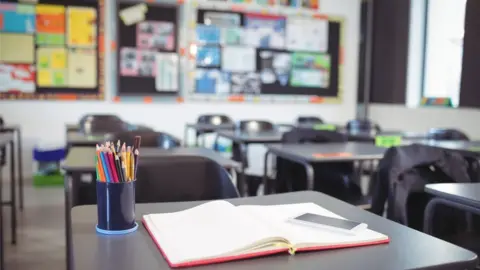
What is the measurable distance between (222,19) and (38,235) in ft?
11.9

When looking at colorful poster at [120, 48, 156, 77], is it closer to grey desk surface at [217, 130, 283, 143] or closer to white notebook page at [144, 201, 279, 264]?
grey desk surface at [217, 130, 283, 143]

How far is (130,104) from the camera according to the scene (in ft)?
19.0

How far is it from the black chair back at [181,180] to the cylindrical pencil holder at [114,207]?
578 millimetres

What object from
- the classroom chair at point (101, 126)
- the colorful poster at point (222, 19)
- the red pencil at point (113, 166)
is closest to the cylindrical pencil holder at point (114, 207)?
the red pencil at point (113, 166)

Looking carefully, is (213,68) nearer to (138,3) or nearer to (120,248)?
(138,3)

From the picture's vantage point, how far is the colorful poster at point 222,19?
237 inches

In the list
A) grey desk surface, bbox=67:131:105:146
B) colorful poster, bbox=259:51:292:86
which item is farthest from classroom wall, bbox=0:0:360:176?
grey desk surface, bbox=67:131:105:146

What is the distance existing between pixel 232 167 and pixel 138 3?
4068mm

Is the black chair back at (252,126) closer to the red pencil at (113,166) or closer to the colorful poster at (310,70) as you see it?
the colorful poster at (310,70)

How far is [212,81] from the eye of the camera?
612 centimetres

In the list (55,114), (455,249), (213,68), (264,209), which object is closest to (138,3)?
(213,68)

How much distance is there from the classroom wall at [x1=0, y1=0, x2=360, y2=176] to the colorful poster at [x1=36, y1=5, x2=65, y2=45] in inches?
20.5

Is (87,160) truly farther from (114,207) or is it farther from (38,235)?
(38,235)

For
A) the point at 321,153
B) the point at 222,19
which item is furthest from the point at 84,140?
the point at 222,19
